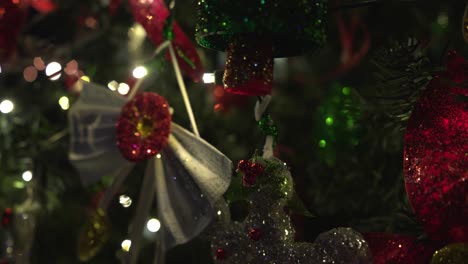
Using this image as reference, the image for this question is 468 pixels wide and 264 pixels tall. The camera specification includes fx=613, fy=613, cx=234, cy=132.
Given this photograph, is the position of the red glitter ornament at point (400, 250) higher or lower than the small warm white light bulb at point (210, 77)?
lower

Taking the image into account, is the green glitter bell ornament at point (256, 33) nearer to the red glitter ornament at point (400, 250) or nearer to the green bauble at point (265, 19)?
the green bauble at point (265, 19)

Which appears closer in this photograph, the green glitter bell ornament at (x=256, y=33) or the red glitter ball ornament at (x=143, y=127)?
the green glitter bell ornament at (x=256, y=33)

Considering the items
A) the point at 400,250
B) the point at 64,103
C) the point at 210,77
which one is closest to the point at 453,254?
the point at 400,250

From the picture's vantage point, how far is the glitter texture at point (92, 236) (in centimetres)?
65

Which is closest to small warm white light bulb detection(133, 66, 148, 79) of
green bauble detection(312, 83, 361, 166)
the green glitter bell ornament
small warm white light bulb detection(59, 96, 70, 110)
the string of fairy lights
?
the string of fairy lights

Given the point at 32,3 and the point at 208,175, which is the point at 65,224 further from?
the point at 208,175

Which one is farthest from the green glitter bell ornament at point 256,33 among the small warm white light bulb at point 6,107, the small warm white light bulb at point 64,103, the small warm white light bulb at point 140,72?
the small warm white light bulb at point 6,107

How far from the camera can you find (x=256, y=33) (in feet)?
1.91

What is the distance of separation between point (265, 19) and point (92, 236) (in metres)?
0.30

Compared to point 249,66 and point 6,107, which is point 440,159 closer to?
point 249,66

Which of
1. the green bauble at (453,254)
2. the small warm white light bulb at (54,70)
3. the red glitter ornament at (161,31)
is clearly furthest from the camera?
the small warm white light bulb at (54,70)

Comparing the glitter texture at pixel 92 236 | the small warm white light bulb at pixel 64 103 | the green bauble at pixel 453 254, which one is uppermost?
the small warm white light bulb at pixel 64 103

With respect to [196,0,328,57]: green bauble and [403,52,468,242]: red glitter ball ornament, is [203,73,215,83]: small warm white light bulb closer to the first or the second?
[196,0,328,57]: green bauble

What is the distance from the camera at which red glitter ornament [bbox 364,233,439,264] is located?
1.90 feet
